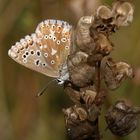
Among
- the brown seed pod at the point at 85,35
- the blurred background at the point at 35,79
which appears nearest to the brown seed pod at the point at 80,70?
the brown seed pod at the point at 85,35

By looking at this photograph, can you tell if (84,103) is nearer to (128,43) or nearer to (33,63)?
(33,63)

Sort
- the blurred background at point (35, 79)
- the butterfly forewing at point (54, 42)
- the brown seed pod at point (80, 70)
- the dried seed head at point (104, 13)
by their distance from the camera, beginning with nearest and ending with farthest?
the dried seed head at point (104, 13) → the brown seed pod at point (80, 70) → the butterfly forewing at point (54, 42) → the blurred background at point (35, 79)

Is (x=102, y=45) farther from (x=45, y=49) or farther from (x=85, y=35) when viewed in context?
(x=45, y=49)

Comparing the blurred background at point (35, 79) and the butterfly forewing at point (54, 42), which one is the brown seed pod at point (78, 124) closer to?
the butterfly forewing at point (54, 42)

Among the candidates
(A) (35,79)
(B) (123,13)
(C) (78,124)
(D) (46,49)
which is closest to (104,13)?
(B) (123,13)

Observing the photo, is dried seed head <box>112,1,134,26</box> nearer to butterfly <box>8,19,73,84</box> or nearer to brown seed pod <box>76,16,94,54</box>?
brown seed pod <box>76,16,94,54</box>

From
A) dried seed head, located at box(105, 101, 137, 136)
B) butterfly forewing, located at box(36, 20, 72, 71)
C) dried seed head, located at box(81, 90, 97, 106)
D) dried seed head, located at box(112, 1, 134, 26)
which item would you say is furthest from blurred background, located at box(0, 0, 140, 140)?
dried seed head, located at box(112, 1, 134, 26)
